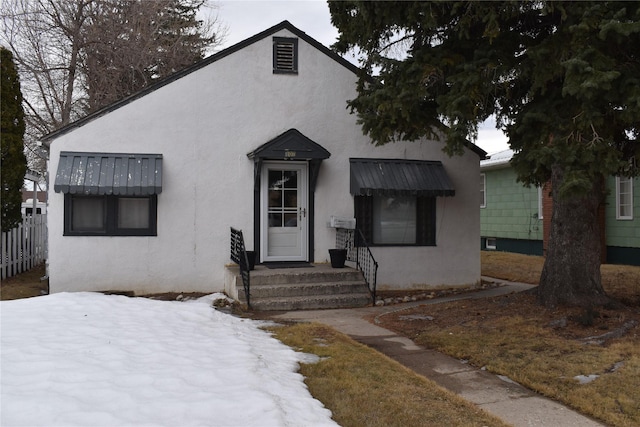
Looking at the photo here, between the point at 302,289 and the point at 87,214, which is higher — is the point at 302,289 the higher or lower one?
the lower one

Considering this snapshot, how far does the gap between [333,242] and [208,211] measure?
266 cm

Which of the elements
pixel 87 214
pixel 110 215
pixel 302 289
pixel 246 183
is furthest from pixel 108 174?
pixel 302 289

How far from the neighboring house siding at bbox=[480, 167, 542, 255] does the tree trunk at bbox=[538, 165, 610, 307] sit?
9.70 m

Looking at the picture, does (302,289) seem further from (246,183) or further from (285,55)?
(285,55)

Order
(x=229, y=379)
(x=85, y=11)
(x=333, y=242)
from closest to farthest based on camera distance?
(x=229, y=379) → (x=333, y=242) → (x=85, y=11)

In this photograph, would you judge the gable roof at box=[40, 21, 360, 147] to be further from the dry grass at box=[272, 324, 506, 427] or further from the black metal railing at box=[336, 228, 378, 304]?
the dry grass at box=[272, 324, 506, 427]

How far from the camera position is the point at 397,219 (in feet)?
36.7

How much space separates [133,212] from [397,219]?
5.42m

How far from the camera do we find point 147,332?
6.45 meters

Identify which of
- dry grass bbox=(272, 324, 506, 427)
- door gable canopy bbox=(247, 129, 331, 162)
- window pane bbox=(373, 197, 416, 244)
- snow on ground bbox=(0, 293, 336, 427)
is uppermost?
door gable canopy bbox=(247, 129, 331, 162)

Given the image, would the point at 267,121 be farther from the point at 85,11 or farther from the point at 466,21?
the point at 85,11

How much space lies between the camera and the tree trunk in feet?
25.4

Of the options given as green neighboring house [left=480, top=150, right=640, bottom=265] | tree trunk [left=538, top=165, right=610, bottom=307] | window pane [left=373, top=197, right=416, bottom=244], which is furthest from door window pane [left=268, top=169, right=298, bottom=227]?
green neighboring house [left=480, top=150, right=640, bottom=265]

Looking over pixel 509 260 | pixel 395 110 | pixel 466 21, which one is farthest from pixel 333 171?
pixel 509 260
